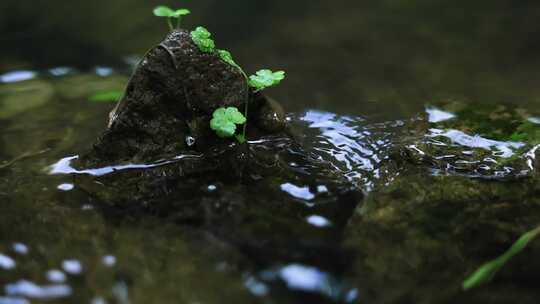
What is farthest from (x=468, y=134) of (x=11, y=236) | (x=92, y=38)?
(x=92, y=38)

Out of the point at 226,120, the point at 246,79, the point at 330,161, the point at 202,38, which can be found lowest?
the point at 330,161

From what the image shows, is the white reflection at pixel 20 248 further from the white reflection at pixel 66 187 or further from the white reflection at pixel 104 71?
the white reflection at pixel 104 71

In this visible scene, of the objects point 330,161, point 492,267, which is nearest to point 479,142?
point 330,161

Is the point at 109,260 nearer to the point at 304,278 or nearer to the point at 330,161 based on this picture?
the point at 304,278

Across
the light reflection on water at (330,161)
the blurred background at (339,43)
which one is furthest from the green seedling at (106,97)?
the light reflection on water at (330,161)

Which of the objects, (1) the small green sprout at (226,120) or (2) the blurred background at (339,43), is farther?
(2) the blurred background at (339,43)

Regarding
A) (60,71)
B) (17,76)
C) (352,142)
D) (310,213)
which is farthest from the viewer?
(60,71)

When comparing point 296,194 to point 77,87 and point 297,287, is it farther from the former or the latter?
point 77,87
